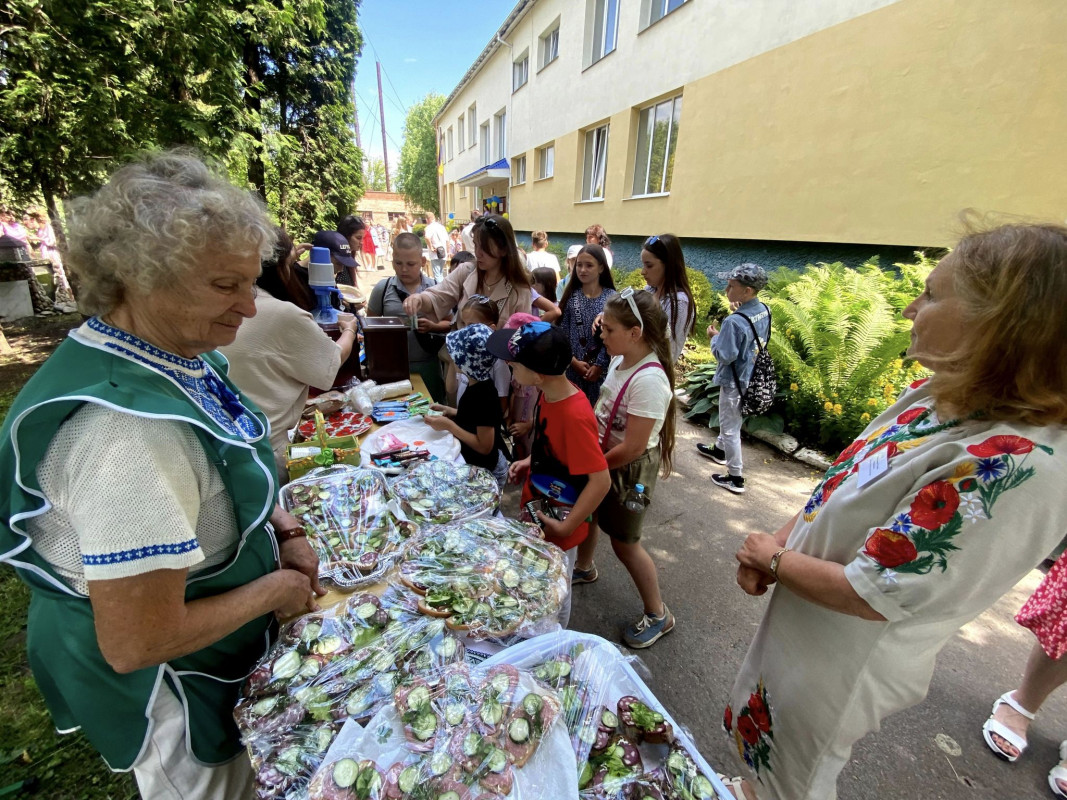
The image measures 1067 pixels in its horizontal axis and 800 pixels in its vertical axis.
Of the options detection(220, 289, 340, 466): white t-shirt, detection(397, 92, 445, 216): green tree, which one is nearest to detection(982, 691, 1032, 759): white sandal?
detection(220, 289, 340, 466): white t-shirt

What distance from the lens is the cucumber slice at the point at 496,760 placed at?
92 cm

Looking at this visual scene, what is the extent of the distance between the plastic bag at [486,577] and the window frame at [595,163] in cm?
1120

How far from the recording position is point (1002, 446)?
927mm

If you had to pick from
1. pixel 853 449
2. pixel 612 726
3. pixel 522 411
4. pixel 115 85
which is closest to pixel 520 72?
pixel 115 85

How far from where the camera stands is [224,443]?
0.99 meters

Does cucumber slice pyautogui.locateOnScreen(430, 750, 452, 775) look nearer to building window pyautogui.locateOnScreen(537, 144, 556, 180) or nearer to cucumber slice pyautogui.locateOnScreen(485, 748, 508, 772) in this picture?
cucumber slice pyautogui.locateOnScreen(485, 748, 508, 772)

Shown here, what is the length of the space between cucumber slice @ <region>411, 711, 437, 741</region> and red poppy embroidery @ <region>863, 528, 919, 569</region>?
1073 millimetres

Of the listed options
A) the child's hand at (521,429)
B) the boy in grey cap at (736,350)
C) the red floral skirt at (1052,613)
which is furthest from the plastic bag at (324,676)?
the boy in grey cap at (736,350)

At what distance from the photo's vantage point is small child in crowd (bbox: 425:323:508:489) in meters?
2.36

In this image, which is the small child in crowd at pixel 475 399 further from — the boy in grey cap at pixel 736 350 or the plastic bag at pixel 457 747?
the boy in grey cap at pixel 736 350

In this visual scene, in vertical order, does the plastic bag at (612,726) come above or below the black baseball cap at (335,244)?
below

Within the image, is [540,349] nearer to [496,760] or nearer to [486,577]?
[486,577]

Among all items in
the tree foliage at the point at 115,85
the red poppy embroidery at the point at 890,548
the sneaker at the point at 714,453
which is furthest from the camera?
the sneaker at the point at 714,453

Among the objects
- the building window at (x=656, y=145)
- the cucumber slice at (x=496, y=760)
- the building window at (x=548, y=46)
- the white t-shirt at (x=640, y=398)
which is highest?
the building window at (x=548, y=46)
